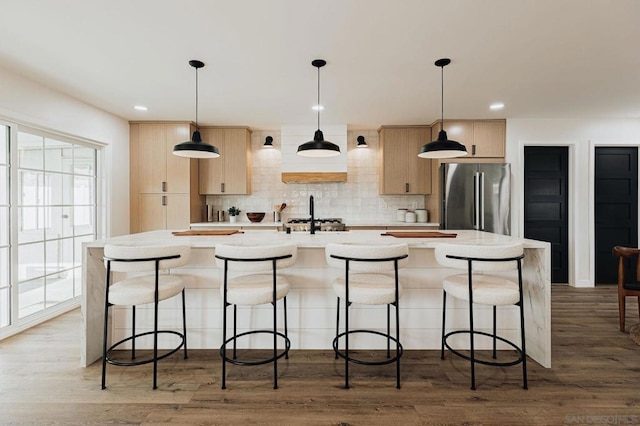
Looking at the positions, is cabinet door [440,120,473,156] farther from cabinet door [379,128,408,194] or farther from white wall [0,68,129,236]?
white wall [0,68,129,236]

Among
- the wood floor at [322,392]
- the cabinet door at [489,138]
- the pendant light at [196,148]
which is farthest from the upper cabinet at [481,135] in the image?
the pendant light at [196,148]

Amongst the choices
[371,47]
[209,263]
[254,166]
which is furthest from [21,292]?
[371,47]

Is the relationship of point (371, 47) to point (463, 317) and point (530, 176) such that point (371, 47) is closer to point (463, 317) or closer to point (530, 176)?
point (463, 317)

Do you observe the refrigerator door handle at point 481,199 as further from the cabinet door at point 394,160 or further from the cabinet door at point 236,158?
the cabinet door at point 236,158

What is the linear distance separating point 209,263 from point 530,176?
4679 millimetres

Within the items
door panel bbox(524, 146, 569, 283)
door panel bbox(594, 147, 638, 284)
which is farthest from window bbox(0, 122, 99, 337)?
door panel bbox(594, 147, 638, 284)

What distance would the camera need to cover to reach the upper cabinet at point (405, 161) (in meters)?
4.82

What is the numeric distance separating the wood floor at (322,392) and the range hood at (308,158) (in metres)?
2.93

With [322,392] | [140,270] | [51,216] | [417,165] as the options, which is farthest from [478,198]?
[51,216]

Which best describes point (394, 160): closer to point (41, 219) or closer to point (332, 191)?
point (332, 191)

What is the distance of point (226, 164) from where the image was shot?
4.90 meters

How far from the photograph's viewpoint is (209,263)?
2498mm

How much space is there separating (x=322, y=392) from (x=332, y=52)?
2518 millimetres

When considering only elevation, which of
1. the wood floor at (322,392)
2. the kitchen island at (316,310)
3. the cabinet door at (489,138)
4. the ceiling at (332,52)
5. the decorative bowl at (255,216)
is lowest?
the wood floor at (322,392)
